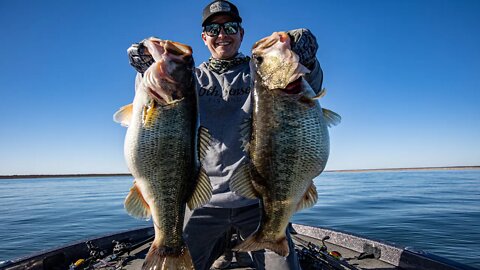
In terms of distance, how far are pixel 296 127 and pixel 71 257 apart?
6001 millimetres

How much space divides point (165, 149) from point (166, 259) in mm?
1042

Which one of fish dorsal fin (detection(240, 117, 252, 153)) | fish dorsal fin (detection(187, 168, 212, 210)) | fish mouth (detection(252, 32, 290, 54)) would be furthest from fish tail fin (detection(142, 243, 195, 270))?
fish mouth (detection(252, 32, 290, 54))

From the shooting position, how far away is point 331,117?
9.96 ft

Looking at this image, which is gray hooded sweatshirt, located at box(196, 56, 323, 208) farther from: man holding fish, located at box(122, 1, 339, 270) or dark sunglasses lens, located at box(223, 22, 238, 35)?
dark sunglasses lens, located at box(223, 22, 238, 35)

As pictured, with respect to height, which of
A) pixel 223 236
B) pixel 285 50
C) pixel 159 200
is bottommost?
pixel 223 236

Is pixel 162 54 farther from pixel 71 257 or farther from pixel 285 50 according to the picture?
pixel 71 257

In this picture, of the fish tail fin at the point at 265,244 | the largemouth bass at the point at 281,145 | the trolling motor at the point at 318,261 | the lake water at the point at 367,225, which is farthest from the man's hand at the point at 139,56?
the lake water at the point at 367,225

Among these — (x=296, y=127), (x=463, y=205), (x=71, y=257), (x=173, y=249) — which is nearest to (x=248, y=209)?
(x=173, y=249)

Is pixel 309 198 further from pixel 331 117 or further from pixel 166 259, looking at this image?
pixel 166 259

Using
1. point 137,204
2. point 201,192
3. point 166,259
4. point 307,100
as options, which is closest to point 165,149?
point 201,192

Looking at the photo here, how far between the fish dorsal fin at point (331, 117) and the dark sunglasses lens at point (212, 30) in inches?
66.3

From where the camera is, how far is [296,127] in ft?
9.15

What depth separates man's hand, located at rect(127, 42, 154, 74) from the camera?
317 cm

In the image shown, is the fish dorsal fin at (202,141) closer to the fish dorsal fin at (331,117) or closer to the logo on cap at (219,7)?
the fish dorsal fin at (331,117)
